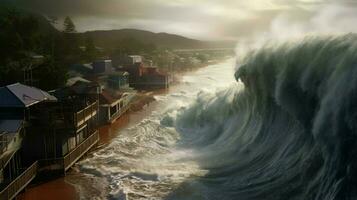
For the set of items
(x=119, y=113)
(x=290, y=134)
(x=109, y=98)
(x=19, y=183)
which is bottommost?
(x=119, y=113)

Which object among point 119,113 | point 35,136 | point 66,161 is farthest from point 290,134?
point 119,113

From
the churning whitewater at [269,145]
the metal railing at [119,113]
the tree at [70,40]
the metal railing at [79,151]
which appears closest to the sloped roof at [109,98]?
the metal railing at [119,113]

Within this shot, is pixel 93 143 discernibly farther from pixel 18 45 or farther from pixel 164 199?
pixel 18 45

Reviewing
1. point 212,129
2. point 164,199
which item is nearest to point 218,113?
point 212,129

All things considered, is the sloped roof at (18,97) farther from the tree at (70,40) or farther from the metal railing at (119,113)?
the tree at (70,40)

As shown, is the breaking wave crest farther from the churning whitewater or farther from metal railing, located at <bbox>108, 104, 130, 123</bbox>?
metal railing, located at <bbox>108, 104, 130, 123</bbox>

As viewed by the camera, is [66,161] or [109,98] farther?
[109,98]

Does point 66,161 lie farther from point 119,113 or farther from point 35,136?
point 119,113
